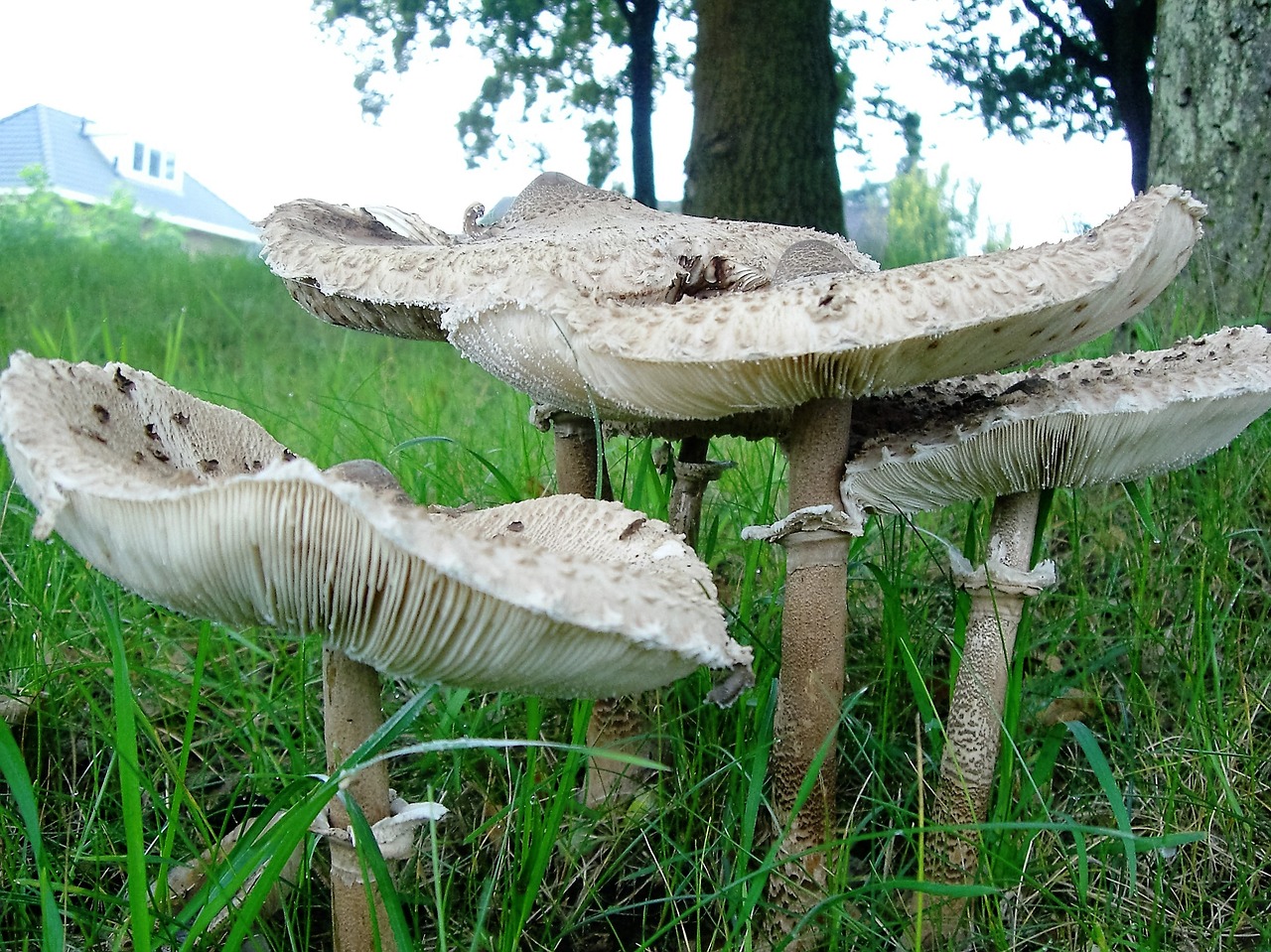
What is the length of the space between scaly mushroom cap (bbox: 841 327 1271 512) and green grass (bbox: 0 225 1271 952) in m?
0.43

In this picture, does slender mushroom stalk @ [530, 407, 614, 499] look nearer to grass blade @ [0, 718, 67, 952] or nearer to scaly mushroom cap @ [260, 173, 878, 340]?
scaly mushroom cap @ [260, 173, 878, 340]

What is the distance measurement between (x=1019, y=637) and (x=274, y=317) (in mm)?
9485

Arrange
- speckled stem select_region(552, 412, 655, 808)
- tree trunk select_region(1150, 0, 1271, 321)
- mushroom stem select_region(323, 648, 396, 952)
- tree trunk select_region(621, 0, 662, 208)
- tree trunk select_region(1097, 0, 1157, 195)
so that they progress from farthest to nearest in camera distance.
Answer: tree trunk select_region(621, 0, 662, 208)
tree trunk select_region(1097, 0, 1157, 195)
tree trunk select_region(1150, 0, 1271, 321)
speckled stem select_region(552, 412, 655, 808)
mushroom stem select_region(323, 648, 396, 952)

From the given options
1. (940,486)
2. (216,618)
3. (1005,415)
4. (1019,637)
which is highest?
(1005,415)

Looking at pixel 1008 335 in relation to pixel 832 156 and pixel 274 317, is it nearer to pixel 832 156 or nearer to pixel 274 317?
pixel 832 156

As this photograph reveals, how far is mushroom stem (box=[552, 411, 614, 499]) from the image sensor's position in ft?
9.71

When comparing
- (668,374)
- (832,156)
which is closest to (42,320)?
(832,156)

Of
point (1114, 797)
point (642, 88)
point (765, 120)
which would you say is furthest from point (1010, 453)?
point (642, 88)

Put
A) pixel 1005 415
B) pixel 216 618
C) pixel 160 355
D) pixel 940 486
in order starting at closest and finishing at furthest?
pixel 216 618, pixel 1005 415, pixel 940 486, pixel 160 355

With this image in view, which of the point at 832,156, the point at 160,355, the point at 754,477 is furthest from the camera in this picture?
the point at 832,156

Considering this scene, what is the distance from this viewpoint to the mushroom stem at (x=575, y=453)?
2959mm

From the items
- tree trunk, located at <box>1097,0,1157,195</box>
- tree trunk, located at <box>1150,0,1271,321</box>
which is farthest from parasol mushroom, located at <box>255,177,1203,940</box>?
tree trunk, located at <box>1097,0,1157,195</box>

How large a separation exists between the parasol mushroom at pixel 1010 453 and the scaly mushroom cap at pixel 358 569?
88 centimetres

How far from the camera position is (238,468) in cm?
219
